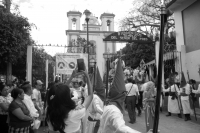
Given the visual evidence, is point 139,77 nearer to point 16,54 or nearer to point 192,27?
point 192,27

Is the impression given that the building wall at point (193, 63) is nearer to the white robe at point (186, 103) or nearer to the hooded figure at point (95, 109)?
the white robe at point (186, 103)

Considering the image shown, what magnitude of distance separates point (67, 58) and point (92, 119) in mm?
5725

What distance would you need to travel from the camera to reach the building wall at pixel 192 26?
36.7 ft

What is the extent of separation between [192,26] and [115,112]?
1125 centimetres

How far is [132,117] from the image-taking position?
336 inches

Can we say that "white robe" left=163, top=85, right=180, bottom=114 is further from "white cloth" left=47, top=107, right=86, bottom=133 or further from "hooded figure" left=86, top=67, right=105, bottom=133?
"white cloth" left=47, top=107, right=86, bottom=133

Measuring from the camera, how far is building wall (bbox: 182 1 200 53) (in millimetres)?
11188

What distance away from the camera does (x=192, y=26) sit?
11711 mm

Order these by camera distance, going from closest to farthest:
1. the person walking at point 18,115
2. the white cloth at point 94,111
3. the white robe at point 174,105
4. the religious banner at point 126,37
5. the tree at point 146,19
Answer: the person walking at point 18,115
the white cloth at point 94,111
the white robe at point 174,105
the religious banner at point 126,37
the tree at point 146,19

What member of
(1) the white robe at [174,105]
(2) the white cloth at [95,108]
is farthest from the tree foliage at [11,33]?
(1) the white robe at [174,105]

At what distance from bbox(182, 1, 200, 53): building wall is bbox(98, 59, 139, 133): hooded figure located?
9.99 m

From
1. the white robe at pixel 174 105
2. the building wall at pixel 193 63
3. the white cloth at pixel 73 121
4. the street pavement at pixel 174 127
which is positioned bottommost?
the street pavement at pixel 174 127

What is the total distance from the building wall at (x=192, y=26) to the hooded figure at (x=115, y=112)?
9993 mm

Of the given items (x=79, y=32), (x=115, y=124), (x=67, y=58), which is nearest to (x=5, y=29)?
(x=67, y=58)
